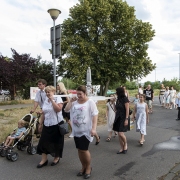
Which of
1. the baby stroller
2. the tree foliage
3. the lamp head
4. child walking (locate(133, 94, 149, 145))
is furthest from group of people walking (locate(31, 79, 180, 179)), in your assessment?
the tree foliage

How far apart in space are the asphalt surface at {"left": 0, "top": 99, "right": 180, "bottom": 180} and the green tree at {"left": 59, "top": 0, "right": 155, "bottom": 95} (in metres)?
16.1

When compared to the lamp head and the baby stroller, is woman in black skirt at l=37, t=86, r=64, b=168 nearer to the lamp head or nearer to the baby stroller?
the baby stroller

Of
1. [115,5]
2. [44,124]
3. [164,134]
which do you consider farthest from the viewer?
[115,5]

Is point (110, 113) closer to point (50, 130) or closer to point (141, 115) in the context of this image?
point (141, 115)

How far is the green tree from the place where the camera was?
22188 millimetres

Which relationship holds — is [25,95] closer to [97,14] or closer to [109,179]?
[97,14]

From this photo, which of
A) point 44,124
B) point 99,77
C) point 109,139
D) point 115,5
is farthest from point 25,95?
point 44,124

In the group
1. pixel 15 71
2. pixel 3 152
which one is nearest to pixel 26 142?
pixel 3 152

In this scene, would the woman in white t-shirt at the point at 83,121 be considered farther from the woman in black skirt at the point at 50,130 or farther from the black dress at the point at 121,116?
the black dress at the point at 121,116

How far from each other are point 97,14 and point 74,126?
19.9 metres

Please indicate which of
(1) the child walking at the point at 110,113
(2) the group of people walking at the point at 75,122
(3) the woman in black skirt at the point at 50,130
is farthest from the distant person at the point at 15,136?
(1) the child walking at the point at 110,113

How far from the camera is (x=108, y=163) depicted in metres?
4.96

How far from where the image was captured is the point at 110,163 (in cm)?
496

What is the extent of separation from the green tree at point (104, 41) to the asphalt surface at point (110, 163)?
52.8ft
